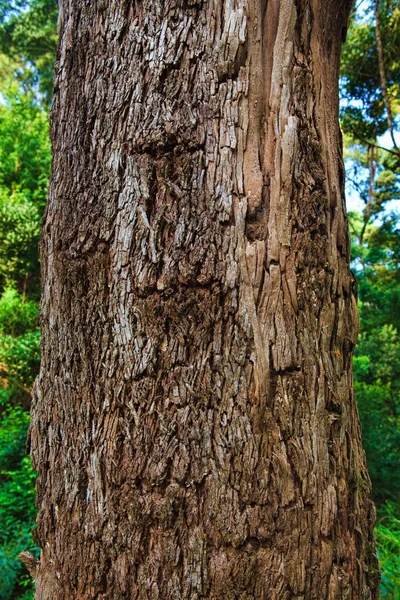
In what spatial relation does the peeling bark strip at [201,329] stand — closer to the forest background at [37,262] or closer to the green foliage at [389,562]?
the green foliage at [389,562]

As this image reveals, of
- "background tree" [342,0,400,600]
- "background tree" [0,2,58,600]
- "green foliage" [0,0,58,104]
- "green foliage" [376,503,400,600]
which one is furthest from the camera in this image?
"green foliage" [0,0,58,104]

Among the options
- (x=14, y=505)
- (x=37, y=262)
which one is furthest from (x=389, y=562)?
(x=37, y=262)

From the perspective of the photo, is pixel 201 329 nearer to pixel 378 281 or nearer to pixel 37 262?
pixel 37 262

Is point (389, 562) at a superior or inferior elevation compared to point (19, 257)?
inferior

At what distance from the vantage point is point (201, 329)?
96cm

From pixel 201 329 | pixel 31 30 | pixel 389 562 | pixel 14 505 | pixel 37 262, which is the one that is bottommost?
pixel 14 505

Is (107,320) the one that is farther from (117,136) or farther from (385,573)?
(385,573)

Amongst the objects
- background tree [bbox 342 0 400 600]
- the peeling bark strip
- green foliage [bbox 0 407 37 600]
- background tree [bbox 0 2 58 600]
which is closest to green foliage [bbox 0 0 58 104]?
background tree [bbox 0 2 58 600]

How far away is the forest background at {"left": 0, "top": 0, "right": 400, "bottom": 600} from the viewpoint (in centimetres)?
535

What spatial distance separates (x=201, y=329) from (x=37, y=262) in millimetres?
7408

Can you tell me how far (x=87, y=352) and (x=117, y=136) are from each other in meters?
0.53

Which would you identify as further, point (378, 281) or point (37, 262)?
point (378, 281)

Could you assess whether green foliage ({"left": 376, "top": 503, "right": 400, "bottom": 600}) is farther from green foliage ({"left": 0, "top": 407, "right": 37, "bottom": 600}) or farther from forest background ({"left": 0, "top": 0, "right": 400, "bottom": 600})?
green foliage ({"left": 0, "top": 407, "right": 37, "bottom": 600})

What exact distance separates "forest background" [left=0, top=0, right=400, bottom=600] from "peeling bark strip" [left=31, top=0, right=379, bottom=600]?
3770 millimetres
